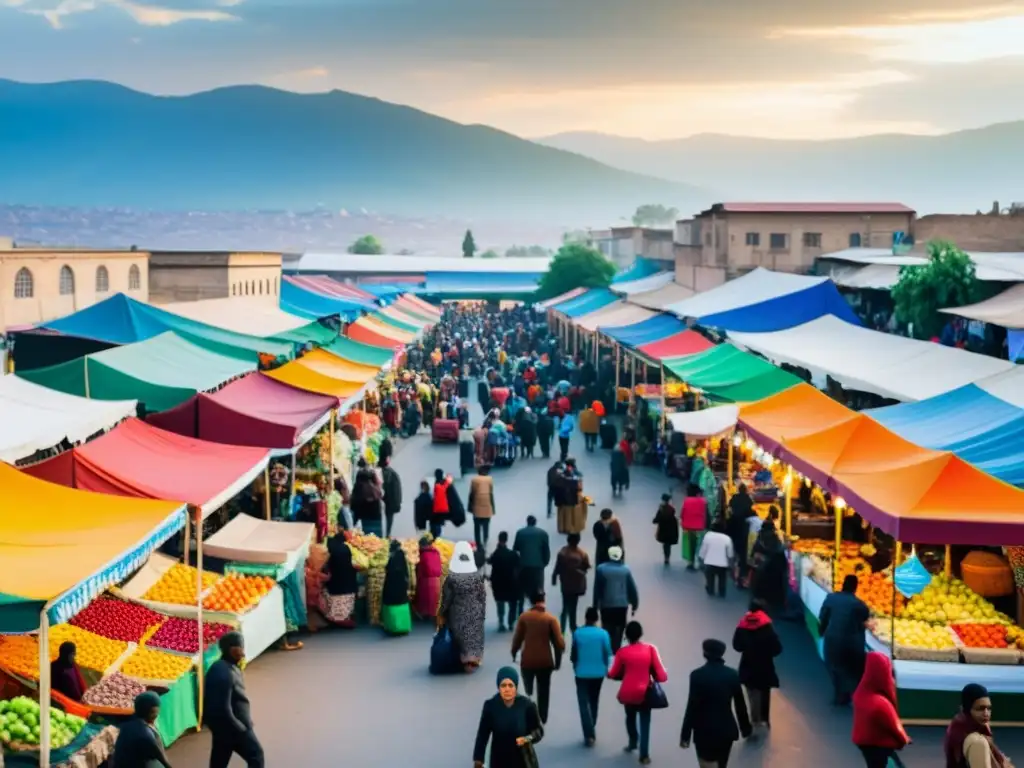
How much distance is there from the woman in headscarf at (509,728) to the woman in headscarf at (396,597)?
5076 mm

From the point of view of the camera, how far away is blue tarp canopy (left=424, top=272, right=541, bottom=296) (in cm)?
6569

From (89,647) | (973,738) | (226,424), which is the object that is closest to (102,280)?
(226,424)

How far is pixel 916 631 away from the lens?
9727 millimetres

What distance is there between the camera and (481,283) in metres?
73.9

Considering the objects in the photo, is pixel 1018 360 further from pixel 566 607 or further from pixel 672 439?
pixel 566 607

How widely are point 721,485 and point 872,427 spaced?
3.94 m

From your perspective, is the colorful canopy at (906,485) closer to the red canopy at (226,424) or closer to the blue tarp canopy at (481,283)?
the red canopy at (226,424)

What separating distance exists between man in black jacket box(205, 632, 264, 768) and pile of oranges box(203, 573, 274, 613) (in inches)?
103

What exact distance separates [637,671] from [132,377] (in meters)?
8.88

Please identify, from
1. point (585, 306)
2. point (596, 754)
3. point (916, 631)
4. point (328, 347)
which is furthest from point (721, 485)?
point (585, 306)

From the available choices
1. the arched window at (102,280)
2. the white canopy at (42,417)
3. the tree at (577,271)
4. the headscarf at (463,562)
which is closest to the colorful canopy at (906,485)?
the headscarf at (463,562)

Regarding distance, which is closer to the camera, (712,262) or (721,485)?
(721,485)

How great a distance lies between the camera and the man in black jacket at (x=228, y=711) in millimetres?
7832

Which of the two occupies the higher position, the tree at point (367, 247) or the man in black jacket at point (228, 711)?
the tree at point (367, 247)
